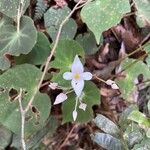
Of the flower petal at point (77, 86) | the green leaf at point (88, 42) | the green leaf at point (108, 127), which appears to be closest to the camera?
the flower petal at point (77, 86)

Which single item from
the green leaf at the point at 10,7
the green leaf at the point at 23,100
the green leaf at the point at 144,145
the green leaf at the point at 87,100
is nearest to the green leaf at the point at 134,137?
the green leaf at the point at 144,145

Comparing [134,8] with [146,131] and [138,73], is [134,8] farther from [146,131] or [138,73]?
[146,131]

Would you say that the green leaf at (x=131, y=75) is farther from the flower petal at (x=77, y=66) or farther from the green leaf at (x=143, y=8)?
the flower petal at (x=77, y=66)

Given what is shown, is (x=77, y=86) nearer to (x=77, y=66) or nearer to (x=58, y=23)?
(x=77, y=66)

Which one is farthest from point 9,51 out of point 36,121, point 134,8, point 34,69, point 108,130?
point 134,8

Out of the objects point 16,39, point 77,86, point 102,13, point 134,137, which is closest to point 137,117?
point 134,137

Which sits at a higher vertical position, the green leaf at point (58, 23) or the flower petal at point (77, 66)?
the green leaf at point (58, 23)

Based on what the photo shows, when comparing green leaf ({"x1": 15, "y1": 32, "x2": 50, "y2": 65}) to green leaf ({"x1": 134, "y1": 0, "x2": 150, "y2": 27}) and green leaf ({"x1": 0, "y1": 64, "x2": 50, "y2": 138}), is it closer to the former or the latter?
green leaf ({"x1": 0, "y1": 64, "x2": 50, "y2": 138})
